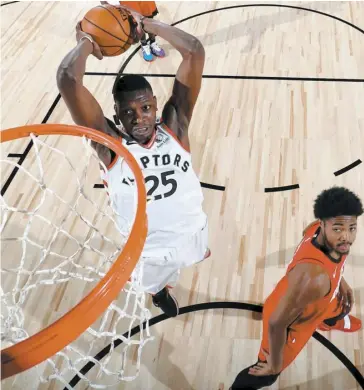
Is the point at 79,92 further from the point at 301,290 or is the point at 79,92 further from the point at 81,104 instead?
the point at 301,290

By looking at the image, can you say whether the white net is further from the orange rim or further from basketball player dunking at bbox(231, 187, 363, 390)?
basketball player dunking at bbox(231, 187, 363, 390)

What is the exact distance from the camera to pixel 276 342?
1.94 metres

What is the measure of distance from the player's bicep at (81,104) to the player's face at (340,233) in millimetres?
1018

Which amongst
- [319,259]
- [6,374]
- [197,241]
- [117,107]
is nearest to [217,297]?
[197,241]

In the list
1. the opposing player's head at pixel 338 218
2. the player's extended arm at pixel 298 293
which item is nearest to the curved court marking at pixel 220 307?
the player's extended arm at pixel 298 293

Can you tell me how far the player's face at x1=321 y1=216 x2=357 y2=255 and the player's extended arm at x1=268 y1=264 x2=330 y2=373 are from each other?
11 centimetres

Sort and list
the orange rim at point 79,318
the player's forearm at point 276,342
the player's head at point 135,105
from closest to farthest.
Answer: the orange rim at point 79,318, the player's forearm at point 276,342, the player's head at point 135,105

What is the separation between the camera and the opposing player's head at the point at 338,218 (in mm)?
1810

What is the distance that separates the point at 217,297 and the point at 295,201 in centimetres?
86

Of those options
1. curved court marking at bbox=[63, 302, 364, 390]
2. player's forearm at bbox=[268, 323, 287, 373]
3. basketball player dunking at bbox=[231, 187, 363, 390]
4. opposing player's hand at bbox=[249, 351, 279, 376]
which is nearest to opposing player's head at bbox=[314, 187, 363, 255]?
basketball player dunking at bbox=[231, 187, 363, 390]

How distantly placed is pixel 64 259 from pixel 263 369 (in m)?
1.30

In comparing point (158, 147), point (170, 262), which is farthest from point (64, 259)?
point (158, 147)

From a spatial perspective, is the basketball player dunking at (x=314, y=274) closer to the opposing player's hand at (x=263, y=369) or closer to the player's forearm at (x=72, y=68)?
the opposing player's hand at (x=263, y=369)

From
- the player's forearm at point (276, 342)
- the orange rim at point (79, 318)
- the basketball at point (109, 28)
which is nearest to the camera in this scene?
the orange rim at point (79, 318)
